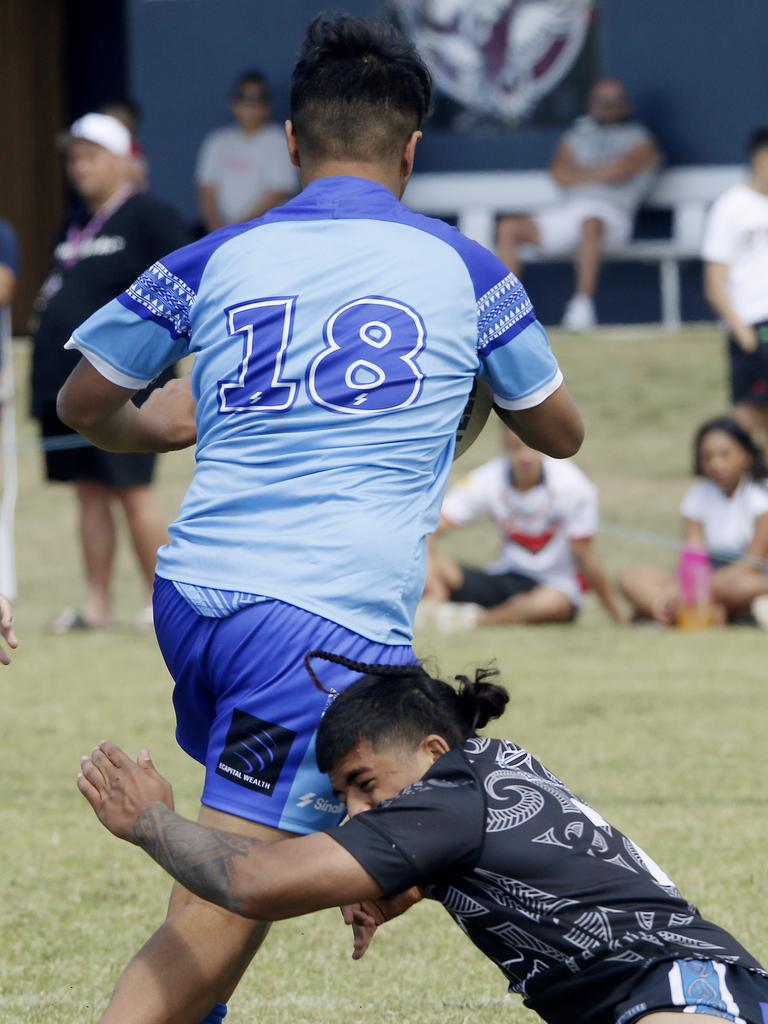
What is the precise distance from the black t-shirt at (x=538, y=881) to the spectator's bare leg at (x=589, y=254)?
38.5ft

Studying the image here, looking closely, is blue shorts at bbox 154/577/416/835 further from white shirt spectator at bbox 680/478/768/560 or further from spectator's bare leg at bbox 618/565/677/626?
white shirt spectator at bbox 680/478/768/560

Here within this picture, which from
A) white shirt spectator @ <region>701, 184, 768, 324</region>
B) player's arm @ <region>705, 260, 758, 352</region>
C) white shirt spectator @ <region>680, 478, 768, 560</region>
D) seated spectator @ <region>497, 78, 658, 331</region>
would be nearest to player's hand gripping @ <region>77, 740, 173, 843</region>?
white shirt spectator @ <region>680, 478, 768, 560</region>

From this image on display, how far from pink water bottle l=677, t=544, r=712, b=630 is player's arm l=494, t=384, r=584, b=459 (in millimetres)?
5856

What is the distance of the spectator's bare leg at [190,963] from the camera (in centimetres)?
283

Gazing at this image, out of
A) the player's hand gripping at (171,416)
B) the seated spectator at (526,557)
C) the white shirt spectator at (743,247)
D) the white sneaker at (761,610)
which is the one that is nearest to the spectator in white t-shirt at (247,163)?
the white shirt spectator at (743,247)

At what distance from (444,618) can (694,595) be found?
1.19m

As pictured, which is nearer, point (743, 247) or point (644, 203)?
point (743, 247)

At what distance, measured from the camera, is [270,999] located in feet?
12.8

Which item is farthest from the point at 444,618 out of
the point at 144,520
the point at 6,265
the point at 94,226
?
the point at 6,265

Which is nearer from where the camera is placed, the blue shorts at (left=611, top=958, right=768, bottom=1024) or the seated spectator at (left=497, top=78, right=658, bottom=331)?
the blue shorts at (left=611, top=958, right=768, bottom=1024)

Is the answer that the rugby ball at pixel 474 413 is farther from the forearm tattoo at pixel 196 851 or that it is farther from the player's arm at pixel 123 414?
the forearm tattoo at pixel 196 851

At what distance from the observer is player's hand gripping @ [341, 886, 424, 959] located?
2.84 m

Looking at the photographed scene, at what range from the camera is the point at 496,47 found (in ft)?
50.1

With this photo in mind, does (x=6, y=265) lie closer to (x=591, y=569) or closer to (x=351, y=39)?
(x=591, y=569)
